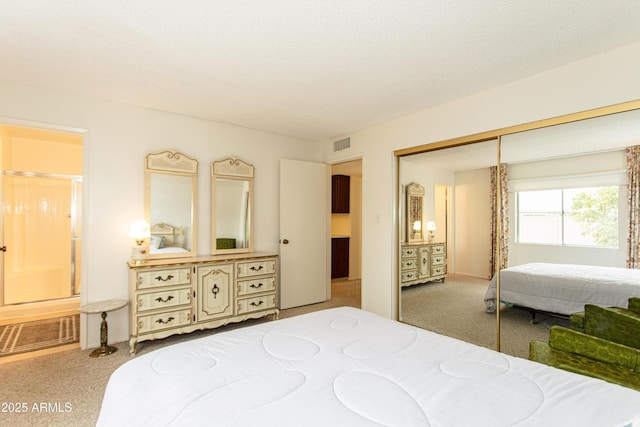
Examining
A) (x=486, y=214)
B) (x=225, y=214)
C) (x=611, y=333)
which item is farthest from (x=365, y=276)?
(x=611, y=333)

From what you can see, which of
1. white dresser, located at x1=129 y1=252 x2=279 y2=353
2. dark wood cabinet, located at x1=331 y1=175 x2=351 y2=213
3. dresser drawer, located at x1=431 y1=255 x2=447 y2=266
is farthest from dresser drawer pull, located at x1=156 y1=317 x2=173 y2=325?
dark wood cabinet, located at x1=331 y1=175 x2=351 y2=213

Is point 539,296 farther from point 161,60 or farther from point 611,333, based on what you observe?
point 161,60

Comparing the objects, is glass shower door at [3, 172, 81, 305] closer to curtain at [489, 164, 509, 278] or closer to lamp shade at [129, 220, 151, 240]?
lamp shade at [129, 220, 151, 240]

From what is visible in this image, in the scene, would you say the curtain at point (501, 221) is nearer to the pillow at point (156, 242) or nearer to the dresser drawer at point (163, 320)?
the dresser drawer at point (163, 320)

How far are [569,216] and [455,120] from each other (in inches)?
53.5

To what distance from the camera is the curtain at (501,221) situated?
9.81 feet

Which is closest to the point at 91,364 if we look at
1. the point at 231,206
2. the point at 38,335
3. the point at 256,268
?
the point at 38,335

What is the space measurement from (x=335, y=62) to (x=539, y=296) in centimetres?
264

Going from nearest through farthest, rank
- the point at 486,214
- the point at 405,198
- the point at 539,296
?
the point at 539,296
the point at 486,214
the point at 405,198

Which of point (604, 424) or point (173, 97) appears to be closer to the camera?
point (604, 424)

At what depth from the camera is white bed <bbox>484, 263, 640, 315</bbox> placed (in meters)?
2.31

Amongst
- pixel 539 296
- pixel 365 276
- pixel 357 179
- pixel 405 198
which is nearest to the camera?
pixel 539 296

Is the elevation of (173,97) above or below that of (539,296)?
above

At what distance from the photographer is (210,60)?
2.44 metres
